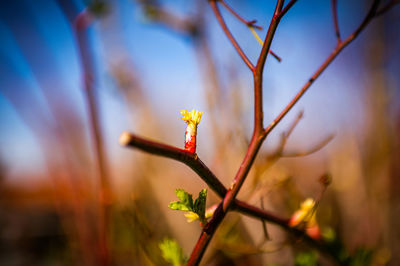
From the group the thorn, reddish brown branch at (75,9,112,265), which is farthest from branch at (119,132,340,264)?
reddish brown branch at (75,9,112,265)

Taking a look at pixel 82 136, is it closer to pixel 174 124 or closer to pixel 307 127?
pixel 174 124

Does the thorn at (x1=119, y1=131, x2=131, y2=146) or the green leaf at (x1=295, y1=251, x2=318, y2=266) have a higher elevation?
the thorn at (x1=119, y1=131, x2=131, y2=146)

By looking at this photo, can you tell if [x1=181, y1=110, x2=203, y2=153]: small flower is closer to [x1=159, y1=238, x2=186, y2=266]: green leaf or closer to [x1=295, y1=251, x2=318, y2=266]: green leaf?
[x1=159, y1=238, x2=186, y2=266]: green leaf

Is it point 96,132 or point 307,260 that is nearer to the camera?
point 307,260

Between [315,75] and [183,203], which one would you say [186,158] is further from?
[315,75]

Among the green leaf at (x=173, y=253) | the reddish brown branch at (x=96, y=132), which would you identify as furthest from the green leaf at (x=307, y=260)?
the reddish brown branch at (x=96, y=132)

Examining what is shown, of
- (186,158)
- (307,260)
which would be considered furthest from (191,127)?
(307,260)

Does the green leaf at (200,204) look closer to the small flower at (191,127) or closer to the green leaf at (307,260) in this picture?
the small flower at (191,127)

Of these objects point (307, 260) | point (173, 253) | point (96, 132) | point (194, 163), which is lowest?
point (307, 260)

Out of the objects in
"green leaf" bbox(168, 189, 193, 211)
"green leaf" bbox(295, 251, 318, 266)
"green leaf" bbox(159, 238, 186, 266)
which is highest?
"green leaf" bbox(168, 189, 193, 211)
